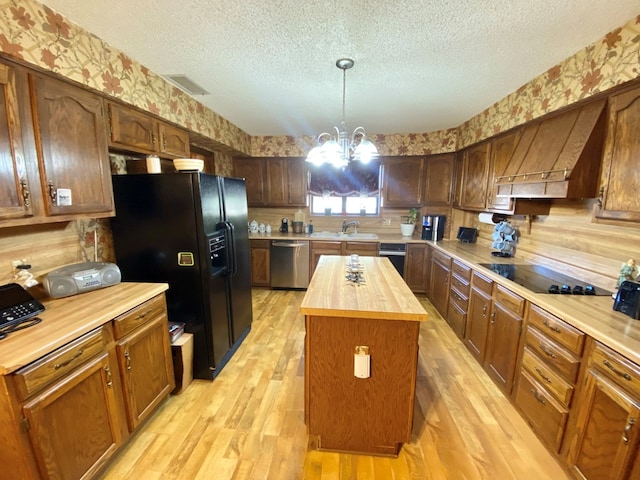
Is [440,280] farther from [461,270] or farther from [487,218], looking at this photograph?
[487,218]

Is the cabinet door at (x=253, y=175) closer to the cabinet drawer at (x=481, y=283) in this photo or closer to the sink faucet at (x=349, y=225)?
the sink faucet at (x=349, y=225)

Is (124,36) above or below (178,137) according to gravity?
above

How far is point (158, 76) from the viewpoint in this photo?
7.23 feet

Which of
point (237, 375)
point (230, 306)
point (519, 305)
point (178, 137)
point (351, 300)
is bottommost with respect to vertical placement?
point (237, 375)

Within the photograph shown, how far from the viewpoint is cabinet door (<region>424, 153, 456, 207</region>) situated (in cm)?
402

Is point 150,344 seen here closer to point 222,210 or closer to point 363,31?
point 222,210

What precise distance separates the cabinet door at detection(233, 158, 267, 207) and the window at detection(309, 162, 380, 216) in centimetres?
81

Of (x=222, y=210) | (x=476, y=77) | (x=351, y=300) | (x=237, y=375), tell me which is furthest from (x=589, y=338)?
(x=222, y=210)

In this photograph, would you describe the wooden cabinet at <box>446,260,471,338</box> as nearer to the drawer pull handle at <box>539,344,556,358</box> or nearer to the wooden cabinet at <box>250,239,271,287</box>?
the drawer pull handle at <box>539,344,556,358</box>

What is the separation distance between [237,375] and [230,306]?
594 millimetres

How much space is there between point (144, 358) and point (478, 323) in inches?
105

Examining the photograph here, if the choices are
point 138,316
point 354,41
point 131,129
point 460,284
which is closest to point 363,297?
point 138,316

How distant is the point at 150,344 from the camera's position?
178 centimetres

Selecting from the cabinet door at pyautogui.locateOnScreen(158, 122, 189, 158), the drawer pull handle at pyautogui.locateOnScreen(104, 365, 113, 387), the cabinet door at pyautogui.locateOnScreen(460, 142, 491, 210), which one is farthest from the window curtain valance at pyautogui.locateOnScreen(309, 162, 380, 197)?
the drawer pull handle at pyautogui.locateOnScreen(104, 365, 113, 387)
